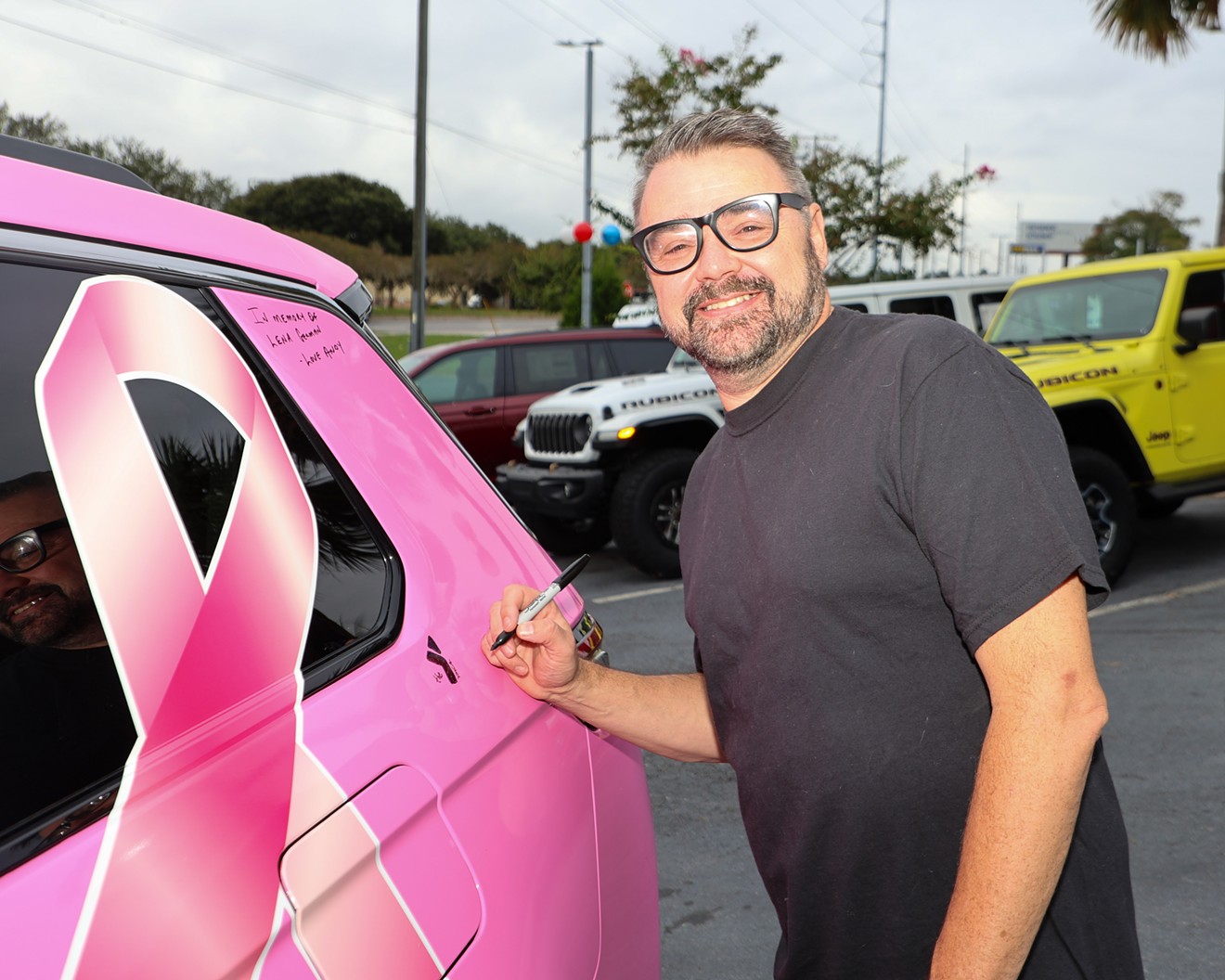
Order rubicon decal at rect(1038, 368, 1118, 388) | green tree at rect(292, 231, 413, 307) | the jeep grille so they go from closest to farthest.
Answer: rubicon decal at rect(1038, 368, 1118, 388)
the jeep grille
green tree at rect(292, 231, 413, 307)

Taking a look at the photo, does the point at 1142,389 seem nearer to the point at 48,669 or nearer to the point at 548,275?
the point at 48,669

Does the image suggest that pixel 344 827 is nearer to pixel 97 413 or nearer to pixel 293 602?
pixel 293 602

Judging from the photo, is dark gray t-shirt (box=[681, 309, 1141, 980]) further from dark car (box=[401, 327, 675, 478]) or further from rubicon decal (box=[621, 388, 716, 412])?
dark car (box=[401, 327, 675, 478])

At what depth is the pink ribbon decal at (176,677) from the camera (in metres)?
0.96

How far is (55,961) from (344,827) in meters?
0.30

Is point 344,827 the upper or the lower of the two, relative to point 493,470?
upper

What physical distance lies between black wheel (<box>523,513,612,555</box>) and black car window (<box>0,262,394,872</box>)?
289 inches

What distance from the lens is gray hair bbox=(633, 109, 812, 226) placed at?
1.69 m

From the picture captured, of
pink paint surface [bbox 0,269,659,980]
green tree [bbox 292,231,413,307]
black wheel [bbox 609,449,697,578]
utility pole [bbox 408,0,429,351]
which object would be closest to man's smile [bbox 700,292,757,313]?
pink paint surface [bbox 0,269,659,980]

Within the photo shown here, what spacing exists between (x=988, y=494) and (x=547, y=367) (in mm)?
8501

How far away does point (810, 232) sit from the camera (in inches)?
68.7

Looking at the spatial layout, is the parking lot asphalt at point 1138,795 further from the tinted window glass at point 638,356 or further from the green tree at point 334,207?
the green tree at point 334,207

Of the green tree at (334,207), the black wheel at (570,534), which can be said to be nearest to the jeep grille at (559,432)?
the black wheel at (570,534)

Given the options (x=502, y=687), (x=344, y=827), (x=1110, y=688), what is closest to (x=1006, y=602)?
(x=502, y=687)
